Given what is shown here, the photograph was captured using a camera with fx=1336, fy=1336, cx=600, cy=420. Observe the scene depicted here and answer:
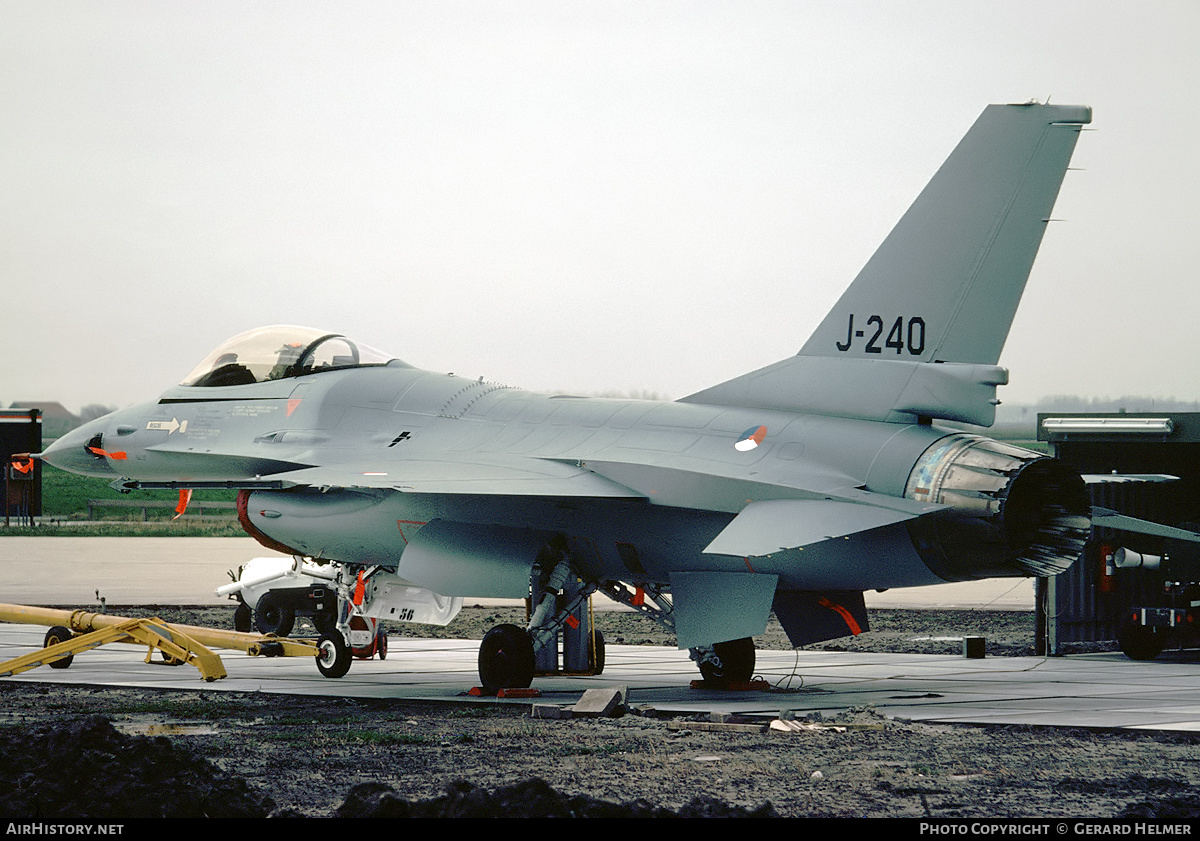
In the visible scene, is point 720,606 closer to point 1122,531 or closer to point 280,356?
point 280,356

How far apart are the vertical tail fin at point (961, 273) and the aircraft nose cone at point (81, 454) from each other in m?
8.65

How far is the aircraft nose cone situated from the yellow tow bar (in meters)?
2.12

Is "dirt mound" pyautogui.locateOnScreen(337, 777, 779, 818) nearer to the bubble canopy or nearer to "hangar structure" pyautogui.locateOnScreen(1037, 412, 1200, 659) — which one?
the bubble canopy

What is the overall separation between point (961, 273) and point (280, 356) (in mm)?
7793

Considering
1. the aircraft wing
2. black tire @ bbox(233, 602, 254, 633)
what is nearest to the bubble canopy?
the aircraft wing

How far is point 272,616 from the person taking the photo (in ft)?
62.2

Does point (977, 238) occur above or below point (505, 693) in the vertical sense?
above

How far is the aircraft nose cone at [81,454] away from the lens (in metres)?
15.7

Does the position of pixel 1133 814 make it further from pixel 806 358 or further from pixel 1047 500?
pixel 806 358

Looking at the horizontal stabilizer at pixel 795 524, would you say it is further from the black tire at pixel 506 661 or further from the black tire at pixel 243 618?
the black tire at pixel 243 618


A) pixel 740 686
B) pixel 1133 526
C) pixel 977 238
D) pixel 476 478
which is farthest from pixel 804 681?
pixel 977 238

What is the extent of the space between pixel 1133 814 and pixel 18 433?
4165 centimetres

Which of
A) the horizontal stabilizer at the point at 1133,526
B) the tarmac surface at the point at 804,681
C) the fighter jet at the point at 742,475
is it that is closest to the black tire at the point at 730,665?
the fighter jet at the point at 742,475

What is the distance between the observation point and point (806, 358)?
489 inches
